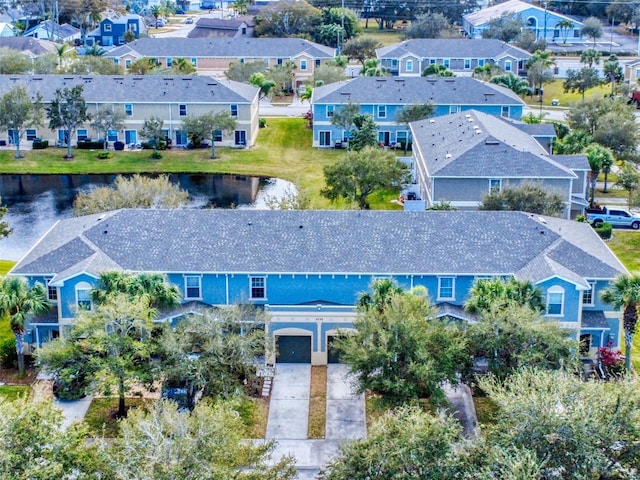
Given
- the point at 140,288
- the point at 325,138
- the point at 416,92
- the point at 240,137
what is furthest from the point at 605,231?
the point at 240,137

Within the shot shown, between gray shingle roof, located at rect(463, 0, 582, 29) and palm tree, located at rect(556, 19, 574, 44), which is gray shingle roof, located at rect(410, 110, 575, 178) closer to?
gray shingle roof, located at rect(463, 0, 582, 29)

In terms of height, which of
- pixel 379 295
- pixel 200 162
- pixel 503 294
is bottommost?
pixel 200 162

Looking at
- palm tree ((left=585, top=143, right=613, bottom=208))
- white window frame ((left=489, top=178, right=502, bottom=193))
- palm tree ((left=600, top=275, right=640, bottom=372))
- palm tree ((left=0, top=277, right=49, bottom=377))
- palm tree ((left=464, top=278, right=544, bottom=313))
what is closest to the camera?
palm tree ((left=464, top=278, right=544, bottom=313))

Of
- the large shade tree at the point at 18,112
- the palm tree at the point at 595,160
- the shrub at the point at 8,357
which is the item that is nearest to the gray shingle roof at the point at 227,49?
the large shade tree at the point at 18,112

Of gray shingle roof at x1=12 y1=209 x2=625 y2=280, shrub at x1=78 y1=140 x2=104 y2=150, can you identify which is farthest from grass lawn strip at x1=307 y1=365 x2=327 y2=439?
shrub at x1=78 y1=140 x2=104 y2=150

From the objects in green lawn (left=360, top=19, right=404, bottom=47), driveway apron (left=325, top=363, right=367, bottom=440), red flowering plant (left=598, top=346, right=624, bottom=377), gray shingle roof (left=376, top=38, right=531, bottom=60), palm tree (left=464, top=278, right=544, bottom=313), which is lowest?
driveway apron (left=325, top=363, right=367, bottom=440)

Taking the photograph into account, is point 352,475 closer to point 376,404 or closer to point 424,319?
point 376,404

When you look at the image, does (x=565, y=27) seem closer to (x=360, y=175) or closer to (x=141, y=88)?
(x=141, y=88)

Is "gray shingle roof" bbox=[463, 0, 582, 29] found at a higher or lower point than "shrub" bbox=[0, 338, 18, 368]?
higher
